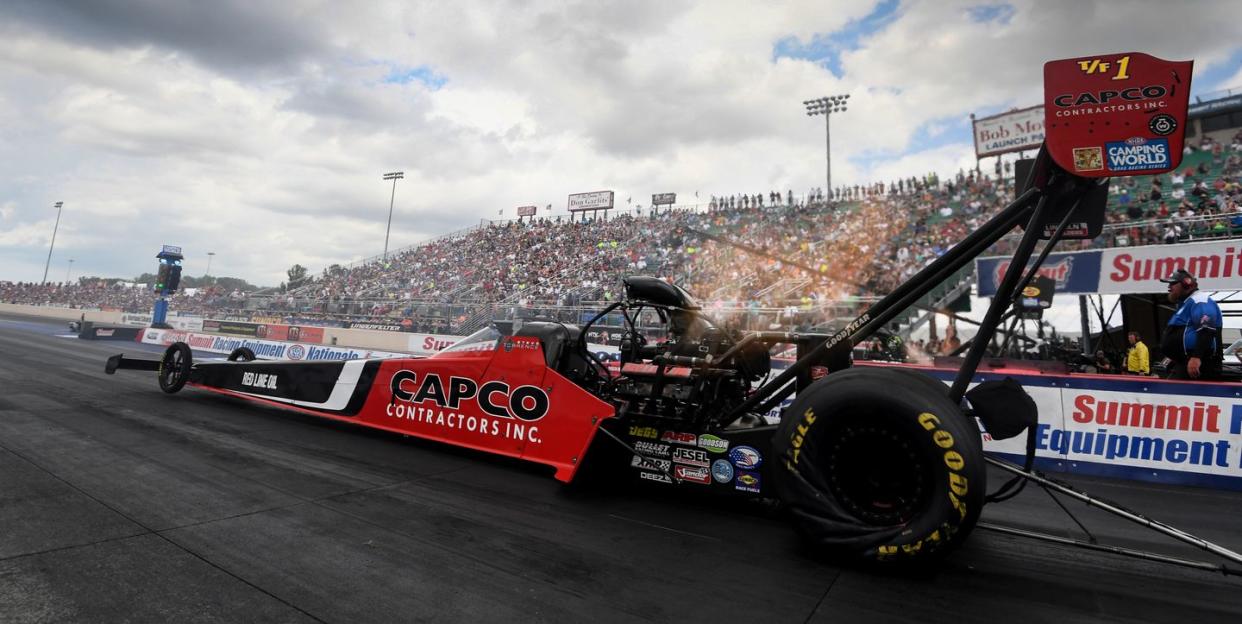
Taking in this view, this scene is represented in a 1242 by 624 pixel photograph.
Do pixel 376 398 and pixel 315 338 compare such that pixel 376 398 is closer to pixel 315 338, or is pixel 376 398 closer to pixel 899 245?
pixel 315 338

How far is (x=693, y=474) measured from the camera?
410 centimetres

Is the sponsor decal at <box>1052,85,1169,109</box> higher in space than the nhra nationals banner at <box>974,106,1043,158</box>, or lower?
lower

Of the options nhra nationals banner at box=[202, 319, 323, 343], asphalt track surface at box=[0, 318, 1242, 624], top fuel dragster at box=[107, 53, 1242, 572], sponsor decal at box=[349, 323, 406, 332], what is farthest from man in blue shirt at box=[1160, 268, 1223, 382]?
nhra nationals banner at box=[202, 319, 323, 343]

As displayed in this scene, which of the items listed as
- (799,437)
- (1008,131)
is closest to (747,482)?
(799,437)

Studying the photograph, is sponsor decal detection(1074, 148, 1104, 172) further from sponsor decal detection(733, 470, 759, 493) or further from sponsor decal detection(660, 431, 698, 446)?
sponsor decal detection(660, 431, 698, 446)

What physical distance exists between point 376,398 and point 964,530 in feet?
17.7

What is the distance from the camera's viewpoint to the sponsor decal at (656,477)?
4.20 m

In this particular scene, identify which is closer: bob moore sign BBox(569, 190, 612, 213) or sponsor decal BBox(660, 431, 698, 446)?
sponsor decal BBox(660, 431, 698, 446)

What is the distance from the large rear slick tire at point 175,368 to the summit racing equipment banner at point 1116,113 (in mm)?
10203

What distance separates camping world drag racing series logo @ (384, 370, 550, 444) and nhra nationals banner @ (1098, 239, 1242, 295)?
9.78 m

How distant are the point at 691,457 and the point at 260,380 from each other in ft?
19.4

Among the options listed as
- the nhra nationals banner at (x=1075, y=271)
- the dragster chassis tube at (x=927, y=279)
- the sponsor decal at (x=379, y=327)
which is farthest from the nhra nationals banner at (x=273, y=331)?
the nhra nationals banner at (x=1075, y=271)

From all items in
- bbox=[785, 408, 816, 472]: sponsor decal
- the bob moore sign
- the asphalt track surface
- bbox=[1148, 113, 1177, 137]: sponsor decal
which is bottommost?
the asphalt track surface

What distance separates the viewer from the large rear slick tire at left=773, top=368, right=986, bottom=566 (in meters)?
2.84
